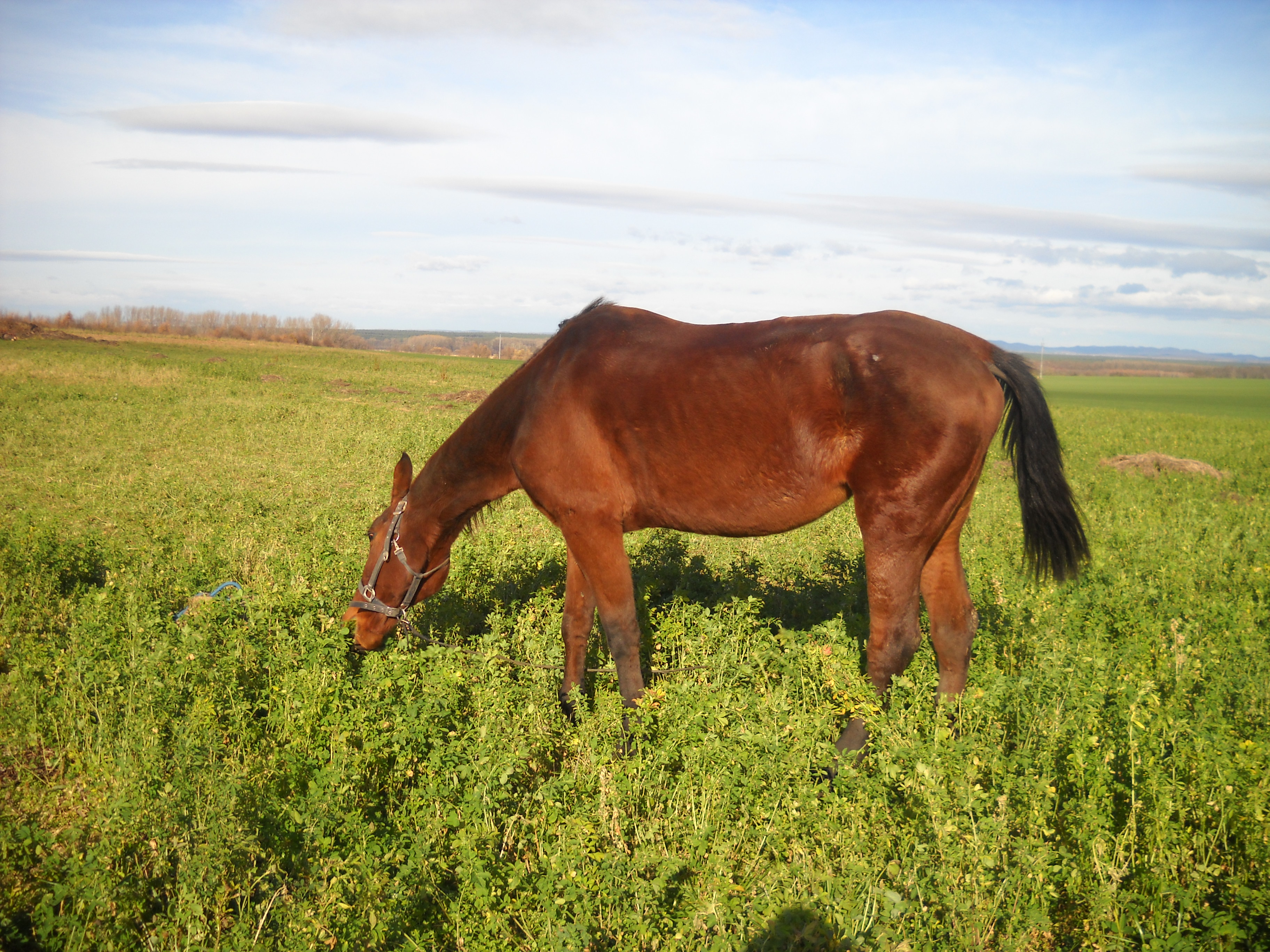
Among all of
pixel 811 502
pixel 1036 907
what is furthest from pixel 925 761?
pixel 811 502

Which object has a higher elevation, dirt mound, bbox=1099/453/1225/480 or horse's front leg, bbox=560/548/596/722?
dirt mound, bbox=1099/453/1225/480

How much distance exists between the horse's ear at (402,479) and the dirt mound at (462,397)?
68.7 feet

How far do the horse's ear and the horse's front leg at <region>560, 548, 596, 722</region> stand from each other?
4.32 feet

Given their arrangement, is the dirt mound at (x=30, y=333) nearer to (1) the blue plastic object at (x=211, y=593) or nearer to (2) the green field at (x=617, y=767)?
(1) the blue plastic object at (x=211, y=593)

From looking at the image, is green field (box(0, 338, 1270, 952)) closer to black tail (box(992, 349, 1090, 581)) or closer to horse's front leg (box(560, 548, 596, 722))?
horse's front leg (box(560, 548, 596, 722))

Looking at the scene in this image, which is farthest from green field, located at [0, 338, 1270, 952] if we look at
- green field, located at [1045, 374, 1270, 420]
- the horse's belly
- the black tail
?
green field, located at [1045, 374, 1270, 420]

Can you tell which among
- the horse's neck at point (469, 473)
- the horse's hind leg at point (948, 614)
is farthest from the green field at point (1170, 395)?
the horse's neck at point (469, 473)

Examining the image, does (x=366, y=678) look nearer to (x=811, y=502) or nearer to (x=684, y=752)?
(x=684, y=752)

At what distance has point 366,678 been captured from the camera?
490cm

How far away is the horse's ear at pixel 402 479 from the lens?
18.6 feet

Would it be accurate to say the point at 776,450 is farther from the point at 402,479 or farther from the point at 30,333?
the point at 30,333

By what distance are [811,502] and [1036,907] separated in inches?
86.5

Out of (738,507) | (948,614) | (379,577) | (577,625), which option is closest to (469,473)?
(379,577)

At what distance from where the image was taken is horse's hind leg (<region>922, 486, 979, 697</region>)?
192 inches
